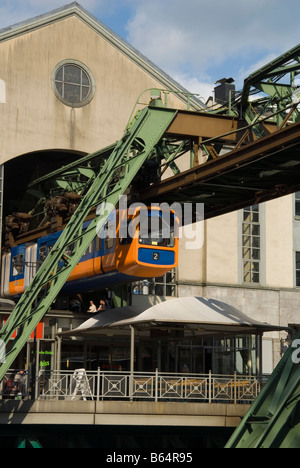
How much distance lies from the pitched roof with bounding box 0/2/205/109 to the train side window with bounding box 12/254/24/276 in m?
11.2

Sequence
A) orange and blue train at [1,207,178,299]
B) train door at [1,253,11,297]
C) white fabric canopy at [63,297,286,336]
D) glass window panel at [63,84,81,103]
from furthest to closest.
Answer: glass window panel at [63,84,81,103] < train door at [1,253,11,297] < orange and blue train at [1,207,178,299] < white fabric canopy at [63,297,286,336]

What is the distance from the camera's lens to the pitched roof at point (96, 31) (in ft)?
145

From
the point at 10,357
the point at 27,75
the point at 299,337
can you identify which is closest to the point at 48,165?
the point at 27,75

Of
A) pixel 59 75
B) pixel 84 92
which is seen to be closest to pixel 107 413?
pixel 84 92

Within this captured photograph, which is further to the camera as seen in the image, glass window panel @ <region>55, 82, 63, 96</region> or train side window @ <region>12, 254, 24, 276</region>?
glass window panel @ <region>55, 82, 63, 96</region>

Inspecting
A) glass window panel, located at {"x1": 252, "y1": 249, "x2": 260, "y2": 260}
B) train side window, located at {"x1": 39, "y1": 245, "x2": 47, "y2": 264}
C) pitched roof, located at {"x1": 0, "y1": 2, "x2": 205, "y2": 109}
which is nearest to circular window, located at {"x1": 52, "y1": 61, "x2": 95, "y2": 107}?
pitched roof, located at {"x1": 0, "y1": 2, "x2": 205, "y2": 109}

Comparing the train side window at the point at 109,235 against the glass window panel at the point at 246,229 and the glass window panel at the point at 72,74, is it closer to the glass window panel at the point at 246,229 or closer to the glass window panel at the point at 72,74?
the glass window panel at the point at 72,74

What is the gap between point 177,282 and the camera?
45594 mm

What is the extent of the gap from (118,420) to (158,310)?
515 cm

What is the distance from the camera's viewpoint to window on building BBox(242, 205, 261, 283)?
4756 centimetres

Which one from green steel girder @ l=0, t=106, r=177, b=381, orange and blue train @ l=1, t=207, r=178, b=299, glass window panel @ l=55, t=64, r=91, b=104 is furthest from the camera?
glass window panel @ l=55, t=64, r=91, b=104

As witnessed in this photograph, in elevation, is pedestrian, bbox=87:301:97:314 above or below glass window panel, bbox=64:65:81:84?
below

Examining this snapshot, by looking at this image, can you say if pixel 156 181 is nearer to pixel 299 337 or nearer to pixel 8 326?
pixel 8 326

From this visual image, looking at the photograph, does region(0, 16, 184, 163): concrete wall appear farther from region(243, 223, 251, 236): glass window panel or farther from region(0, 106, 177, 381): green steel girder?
region(0, 106, 177, 381): green steel girder
